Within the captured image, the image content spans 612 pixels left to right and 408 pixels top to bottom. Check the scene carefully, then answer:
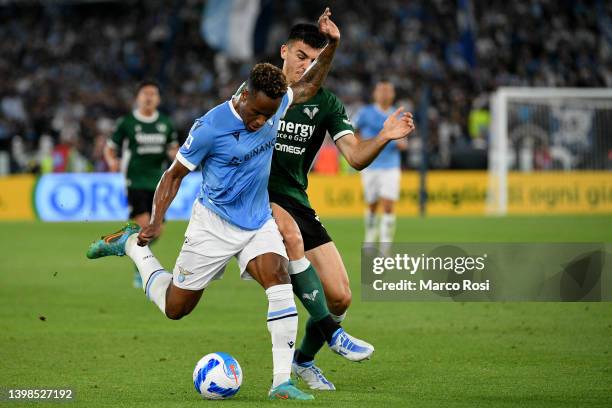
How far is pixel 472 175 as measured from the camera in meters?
26.7

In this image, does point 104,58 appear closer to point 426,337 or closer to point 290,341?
point 426,337

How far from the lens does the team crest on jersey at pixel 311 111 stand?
7.80 m

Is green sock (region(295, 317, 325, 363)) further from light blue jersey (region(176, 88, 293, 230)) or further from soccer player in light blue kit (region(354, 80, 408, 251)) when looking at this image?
soccer player in light blue kit (region(354, 80, 408, 251))

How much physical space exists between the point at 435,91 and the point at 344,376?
24816 millimetres

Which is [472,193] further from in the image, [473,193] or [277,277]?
[277,277]

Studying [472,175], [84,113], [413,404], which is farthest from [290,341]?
[84,113]

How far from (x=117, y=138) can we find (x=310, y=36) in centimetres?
703

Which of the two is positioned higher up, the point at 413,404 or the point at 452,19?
the point at 452,19

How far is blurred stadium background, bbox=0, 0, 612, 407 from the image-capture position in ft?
26.2

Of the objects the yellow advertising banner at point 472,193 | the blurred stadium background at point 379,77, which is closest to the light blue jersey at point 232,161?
the blurred stadium background at point 379,77

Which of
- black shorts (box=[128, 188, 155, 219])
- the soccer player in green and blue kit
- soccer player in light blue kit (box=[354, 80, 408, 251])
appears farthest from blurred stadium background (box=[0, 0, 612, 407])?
black shorts (box=[128, 188, 155, 219])

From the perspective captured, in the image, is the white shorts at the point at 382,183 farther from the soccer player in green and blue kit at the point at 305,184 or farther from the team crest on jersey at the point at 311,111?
the team crest on jersey at the point at 311,111

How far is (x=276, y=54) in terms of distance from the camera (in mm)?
34031

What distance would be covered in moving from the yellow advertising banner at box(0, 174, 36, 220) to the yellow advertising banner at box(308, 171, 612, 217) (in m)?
6.74
